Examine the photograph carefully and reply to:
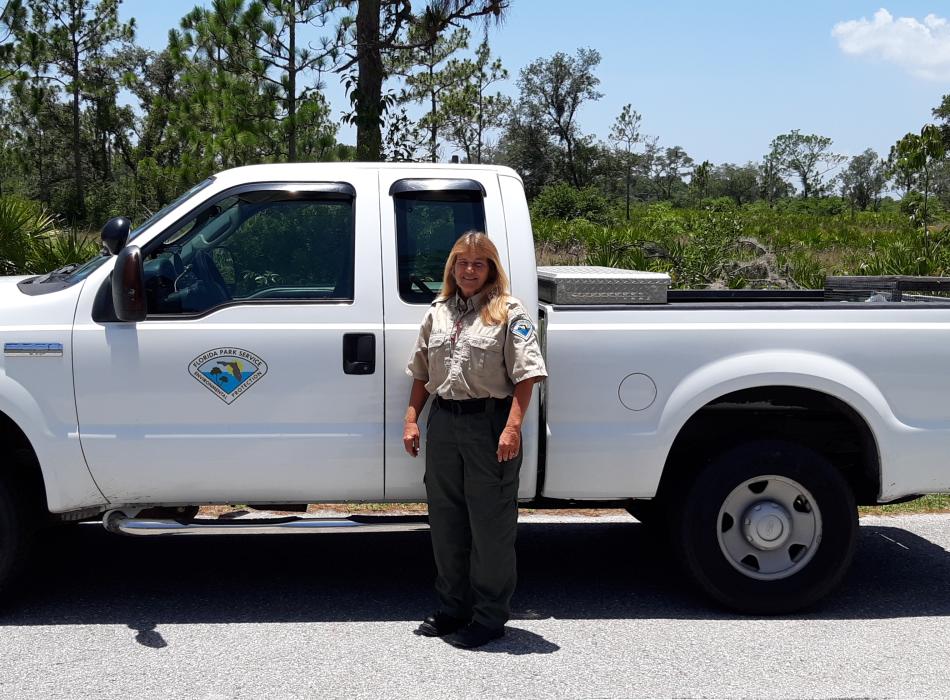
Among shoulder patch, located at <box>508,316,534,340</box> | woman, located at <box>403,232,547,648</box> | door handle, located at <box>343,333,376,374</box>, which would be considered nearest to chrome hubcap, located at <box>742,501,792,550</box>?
woman, located at <box>403,232,547,648</box>

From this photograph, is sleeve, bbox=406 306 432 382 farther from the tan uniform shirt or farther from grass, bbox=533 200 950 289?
grass, bbox=533 200 950 289

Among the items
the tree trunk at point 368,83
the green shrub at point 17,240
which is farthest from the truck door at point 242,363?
the tree trunk at point 368,83

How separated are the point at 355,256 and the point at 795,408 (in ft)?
7.30

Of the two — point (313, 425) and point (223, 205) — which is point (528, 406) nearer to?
point (313, 425)

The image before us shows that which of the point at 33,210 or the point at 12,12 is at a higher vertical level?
the point at 12,12

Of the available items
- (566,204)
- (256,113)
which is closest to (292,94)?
(256,113)

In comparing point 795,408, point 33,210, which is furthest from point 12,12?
point 795,408

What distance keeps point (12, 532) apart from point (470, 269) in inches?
93.8

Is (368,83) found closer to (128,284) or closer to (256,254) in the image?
(256,254)

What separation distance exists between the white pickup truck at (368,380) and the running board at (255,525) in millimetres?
16

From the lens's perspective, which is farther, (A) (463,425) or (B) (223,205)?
(B) (223,205)

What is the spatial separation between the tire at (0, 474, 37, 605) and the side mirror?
39.2 inches

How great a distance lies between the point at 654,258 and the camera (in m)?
14.3

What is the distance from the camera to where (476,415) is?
4.45 meters
